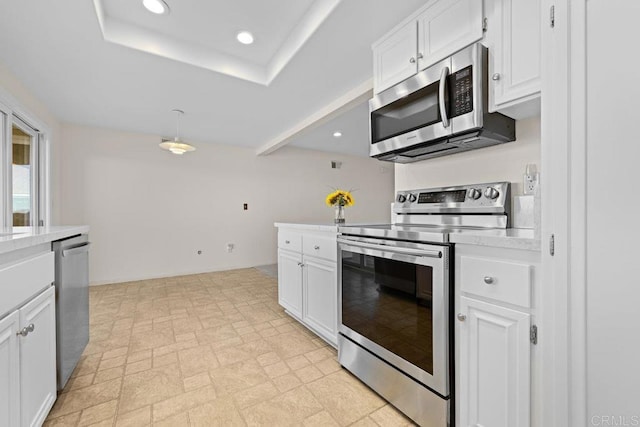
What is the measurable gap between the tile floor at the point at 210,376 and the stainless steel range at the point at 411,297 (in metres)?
0.18

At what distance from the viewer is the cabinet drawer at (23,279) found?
0.98m

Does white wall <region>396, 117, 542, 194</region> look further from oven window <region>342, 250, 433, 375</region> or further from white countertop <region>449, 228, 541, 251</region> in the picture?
oven window <region>342, 250, 433, 375</region>

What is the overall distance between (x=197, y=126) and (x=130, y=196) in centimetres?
158

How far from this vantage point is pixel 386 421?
1412 mm

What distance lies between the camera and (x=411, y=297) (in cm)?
140

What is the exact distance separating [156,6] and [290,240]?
80.0 inches

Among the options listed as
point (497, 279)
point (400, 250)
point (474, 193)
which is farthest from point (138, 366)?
point (474, 193)

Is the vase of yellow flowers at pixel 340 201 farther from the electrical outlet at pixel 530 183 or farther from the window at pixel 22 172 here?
the window at pixel 22 172

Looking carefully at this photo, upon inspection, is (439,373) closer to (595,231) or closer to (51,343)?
(595,231)

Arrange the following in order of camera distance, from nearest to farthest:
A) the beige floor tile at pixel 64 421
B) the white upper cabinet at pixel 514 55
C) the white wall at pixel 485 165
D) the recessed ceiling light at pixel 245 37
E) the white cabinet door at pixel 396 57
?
the white upper cabinet at pixel 514 55
the beige floor tile at pixel 64 421
the white wall at pixel 485 165
the white cabinet door at pixel 396 57
the recessed ceiling light at pixel 245 37

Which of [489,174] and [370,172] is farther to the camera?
[370,172]

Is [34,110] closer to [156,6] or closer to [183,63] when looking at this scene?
[183,63]

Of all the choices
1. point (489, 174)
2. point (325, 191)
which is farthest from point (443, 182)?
point (325, 191)

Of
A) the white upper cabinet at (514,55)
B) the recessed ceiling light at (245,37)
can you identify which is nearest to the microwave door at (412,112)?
the white upper cabinet at (514,55)
